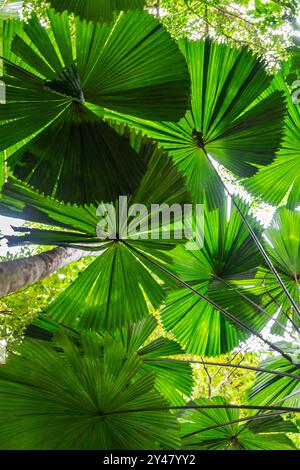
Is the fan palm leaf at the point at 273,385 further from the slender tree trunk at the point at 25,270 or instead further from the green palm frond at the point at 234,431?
the slender tree trunk at the point at 25,270

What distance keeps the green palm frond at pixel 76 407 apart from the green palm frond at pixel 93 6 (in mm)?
1183

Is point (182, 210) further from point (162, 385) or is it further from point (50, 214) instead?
point (162, 385)

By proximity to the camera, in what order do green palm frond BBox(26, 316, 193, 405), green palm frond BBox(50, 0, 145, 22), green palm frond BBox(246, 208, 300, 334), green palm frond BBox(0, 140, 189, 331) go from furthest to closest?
green palm frond BBox(246, 208, 300, 334)
green palm frond BBox(26, 316, 193, 405)
green palm frond BBox(50, 0, 145, 22)
green palm frond BBox(0, 140, 189, 331)

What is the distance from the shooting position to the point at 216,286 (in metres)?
1.75

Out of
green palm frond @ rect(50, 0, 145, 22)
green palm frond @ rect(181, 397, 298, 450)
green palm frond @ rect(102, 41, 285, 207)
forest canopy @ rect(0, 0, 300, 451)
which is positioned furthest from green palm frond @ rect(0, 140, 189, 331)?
green palm frond @ rect(50, 0, 145, 22)

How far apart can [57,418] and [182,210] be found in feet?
2.50

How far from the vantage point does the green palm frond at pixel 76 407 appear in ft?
3.42

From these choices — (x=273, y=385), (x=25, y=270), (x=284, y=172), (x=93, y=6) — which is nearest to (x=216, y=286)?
(x=273, y=385)

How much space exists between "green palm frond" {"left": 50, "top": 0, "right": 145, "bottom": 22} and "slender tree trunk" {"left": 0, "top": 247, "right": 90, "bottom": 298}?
95 cm

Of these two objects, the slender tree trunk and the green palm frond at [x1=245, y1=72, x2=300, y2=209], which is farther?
the green palm frond at [x1=245, y1=72, x2=300, y2=209]

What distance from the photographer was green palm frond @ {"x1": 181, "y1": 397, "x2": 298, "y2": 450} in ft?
4.92

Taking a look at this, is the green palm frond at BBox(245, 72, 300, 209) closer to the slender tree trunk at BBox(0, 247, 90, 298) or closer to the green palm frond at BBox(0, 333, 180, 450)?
the slender tree trunk at BBox(0, 247, 90, 298)

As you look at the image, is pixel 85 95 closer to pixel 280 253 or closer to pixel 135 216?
pixel 135 216

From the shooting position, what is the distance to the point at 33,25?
3.53 ft
